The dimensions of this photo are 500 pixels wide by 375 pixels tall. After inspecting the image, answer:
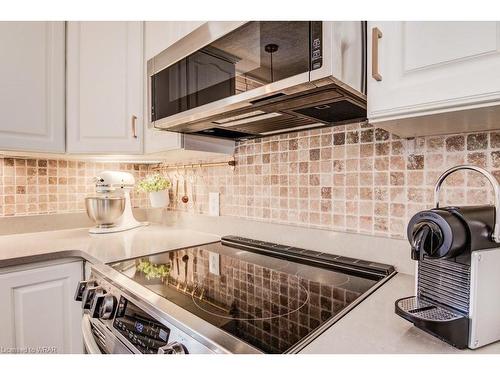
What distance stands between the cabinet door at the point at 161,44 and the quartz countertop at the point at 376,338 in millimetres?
954

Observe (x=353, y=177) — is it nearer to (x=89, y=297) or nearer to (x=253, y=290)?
(x=253, y=290)

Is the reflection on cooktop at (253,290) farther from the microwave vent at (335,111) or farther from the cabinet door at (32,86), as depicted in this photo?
the cabinet door at (32,86)

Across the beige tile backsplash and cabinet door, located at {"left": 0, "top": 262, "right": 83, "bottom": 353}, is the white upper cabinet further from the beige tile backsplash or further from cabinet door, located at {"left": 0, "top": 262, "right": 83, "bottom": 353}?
cabinet door, located at {"left": 0, "top": 262, "right": 83, "bottom": 353}

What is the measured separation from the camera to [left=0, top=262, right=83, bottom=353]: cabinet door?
1078mm

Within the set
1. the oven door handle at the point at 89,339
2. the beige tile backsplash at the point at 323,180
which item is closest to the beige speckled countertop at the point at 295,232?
the beige tile backsplash at the point at 323,180

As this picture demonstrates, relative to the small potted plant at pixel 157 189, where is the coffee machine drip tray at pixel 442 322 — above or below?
below

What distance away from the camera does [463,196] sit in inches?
32.4

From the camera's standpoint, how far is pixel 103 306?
0.84 metres

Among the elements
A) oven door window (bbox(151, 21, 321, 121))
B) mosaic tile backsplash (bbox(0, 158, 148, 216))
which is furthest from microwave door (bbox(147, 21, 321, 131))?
mosaic tile backsplash (bbox(0, 158, 148, 216))

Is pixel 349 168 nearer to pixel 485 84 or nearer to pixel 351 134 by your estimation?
pixel 351 134

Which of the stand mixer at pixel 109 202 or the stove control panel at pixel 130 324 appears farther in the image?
the stand mixer at pixel 109 202

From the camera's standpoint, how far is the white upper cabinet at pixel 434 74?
1.78 feet

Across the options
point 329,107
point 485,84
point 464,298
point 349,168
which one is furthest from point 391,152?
point 464,298

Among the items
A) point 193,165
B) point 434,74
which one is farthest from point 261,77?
point 193,165
